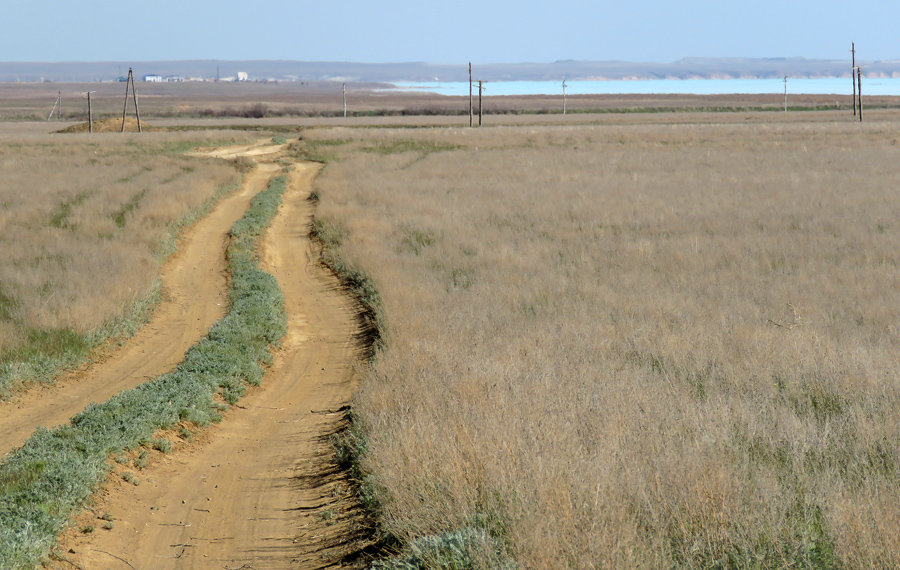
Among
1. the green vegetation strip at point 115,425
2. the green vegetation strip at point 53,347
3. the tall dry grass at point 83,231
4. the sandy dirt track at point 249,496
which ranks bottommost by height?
the sandy dirt track at point 249,496

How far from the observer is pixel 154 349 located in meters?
10.5

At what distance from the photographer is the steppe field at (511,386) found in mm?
4637

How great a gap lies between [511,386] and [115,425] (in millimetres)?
3979

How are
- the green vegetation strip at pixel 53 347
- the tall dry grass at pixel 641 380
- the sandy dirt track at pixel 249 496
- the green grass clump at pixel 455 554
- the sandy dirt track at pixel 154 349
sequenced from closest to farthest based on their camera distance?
the green grass clump at pixel 455 554, the tall dry grass at pixel 641 380, the sandy dirt track at pixel 249 496, the sandy dirt track at pixel 154 349, the green vegetation strip at pixel 53 347

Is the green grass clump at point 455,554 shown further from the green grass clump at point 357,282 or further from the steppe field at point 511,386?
the green grass clump at point 357,282

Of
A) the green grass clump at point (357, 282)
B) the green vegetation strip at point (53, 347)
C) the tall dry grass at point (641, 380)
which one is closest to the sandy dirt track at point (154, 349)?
the green vegetation strip at point (53, 347)

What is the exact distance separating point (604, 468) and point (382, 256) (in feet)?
34.4

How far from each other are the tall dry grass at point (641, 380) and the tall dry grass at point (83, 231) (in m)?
4.32

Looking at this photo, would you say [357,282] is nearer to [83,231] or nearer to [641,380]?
[641,380]

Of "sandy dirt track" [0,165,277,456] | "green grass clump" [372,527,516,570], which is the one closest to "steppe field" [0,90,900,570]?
"green grass clump" [372,527,516,570]

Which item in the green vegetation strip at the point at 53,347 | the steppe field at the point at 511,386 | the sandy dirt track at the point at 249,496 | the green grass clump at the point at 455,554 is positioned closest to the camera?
the green grass clump at the point at 455,554

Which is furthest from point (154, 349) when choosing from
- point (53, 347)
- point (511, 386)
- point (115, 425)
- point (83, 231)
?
point (83, 231)

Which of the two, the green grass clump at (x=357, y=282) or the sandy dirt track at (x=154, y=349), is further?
the green grass clump at (x=357, y=282)

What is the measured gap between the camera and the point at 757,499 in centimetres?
466
